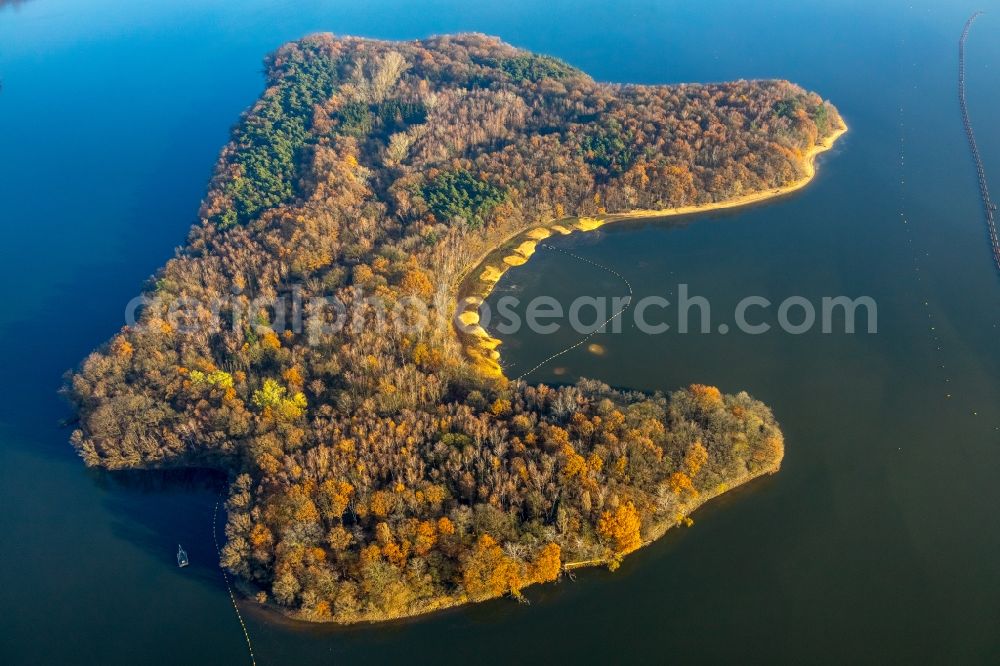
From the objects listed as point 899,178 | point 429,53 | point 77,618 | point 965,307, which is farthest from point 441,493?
point 429,53

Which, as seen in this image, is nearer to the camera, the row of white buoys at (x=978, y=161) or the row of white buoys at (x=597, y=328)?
the row of white buoys at (x=597, y=328)

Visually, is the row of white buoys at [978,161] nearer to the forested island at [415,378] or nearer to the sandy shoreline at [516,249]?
the forested island at [415,378]

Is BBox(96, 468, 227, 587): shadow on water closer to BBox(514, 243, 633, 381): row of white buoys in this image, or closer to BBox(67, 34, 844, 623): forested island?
BBox(67, 34, 844, 623): forested island

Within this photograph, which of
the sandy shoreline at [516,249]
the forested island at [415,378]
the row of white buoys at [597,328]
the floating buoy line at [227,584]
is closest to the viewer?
the floating buoy line at [227,584]

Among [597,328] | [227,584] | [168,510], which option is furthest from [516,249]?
[227,584]

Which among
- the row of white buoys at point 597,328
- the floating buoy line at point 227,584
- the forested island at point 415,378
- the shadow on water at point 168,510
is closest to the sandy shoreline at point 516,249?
→ the forested island at point 415,378

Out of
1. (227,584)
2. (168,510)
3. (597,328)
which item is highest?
(597,328)

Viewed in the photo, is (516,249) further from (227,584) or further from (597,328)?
(227,584)
